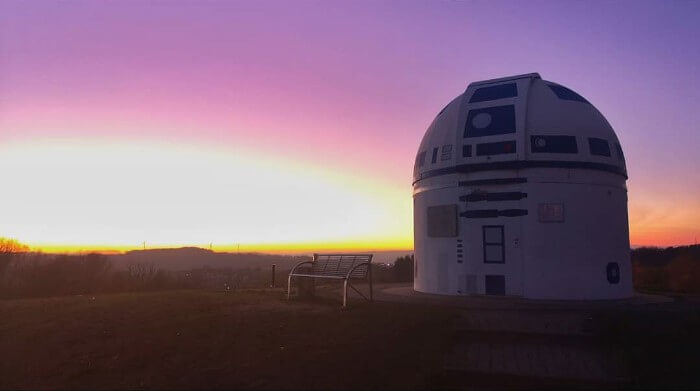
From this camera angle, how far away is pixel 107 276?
3341 centimetres

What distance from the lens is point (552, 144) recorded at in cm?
2019

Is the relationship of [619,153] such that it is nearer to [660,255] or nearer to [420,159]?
[420,159]

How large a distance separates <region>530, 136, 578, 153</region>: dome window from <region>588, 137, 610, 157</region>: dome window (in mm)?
765

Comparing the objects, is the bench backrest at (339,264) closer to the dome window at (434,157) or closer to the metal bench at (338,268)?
the metal bench at (338,268)

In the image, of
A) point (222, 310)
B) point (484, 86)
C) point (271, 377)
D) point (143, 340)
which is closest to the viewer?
point (271, 377)

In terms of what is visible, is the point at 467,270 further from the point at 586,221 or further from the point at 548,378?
the point at 548,378

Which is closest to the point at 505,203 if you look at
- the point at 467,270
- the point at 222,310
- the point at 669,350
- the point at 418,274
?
the point at 467,270

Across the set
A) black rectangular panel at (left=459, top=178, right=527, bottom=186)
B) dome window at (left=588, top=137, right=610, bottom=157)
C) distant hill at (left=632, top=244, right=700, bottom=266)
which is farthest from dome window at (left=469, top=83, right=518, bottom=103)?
distant hill at (left=632, top=244, right=700, bottom=266)

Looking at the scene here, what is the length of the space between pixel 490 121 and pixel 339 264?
7.98 metres

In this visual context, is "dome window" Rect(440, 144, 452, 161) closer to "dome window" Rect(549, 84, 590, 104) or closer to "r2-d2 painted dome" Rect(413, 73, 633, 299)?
"r2-d2 painted dome" Rect(413, 73, 633, 299)

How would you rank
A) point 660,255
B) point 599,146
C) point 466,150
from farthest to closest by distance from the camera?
1. point 660,255
2. point 466,150
3. point 599,146

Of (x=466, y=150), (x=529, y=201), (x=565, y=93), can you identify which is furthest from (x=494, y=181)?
(x=565, y=93)

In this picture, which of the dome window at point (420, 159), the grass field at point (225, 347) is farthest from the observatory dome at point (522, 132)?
the grass field at point (225, 347)

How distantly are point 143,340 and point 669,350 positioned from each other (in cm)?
1188
